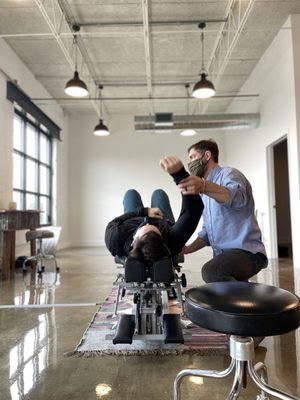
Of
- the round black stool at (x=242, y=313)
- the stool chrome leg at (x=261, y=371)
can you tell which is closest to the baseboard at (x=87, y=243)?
the stool chrome leg at (x=261, y=371)

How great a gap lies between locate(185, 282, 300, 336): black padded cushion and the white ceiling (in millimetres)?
4166

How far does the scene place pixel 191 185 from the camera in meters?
1.41

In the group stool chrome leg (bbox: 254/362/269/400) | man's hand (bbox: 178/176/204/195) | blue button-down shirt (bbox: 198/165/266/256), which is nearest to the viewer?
stool chrome leg (bbox: 254/362/269/400)

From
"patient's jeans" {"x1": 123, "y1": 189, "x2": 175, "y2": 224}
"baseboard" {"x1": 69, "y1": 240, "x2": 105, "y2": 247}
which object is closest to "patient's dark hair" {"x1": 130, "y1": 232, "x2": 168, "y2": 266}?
"patient's jeans" {"x1": 123, "y1": 189, "x2": 175, "y2": 224}

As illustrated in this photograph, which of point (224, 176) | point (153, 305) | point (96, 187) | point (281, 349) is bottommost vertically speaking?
point (281, 349)

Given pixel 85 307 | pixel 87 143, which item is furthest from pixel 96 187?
pixel 85 307

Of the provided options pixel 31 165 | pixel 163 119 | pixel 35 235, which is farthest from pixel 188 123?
pixel 35 235

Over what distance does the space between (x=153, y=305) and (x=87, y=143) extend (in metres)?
8.05

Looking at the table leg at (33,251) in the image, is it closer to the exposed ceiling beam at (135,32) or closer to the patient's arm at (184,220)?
the exposed ceiling beam at (135,32)

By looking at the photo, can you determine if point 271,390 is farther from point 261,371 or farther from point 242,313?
point 242,313

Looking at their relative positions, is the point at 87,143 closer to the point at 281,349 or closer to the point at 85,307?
the point at 85,307

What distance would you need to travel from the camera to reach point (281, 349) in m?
1.96

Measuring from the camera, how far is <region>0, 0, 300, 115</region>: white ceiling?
462cm

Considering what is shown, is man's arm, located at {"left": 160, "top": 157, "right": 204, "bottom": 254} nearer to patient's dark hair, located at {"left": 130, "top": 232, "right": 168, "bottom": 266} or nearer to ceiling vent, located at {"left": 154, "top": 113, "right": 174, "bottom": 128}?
patient's dark hair, located at {"left": 130, "top": 232, "right": 168, "bottom": 266}
